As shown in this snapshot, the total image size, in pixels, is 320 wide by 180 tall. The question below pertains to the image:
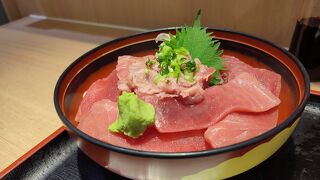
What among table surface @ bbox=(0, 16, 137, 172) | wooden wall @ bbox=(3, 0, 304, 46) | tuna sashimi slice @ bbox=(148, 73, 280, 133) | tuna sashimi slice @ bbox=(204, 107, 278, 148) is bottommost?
table surface @ bbox=(0, 16, 137, 172)

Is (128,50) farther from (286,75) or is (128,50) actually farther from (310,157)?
(310,157)

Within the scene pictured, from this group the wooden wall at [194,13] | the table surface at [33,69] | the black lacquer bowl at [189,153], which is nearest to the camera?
the black lacquer bowl at [189,153]

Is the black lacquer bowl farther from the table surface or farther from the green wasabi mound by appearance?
the table surface

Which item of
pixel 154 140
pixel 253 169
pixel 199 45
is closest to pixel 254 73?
pixel 199 45

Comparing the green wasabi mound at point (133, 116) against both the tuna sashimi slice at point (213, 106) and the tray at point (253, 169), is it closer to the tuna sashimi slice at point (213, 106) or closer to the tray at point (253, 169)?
the tuna sashimi slice at point (213, 106)

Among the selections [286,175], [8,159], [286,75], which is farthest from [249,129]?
[8,159]

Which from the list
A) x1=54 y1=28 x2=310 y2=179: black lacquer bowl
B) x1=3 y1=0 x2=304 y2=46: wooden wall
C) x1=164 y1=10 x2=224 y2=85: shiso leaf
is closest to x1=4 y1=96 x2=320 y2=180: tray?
x1=54 y1=28 x2=310 y2=179: black lacquer bowl

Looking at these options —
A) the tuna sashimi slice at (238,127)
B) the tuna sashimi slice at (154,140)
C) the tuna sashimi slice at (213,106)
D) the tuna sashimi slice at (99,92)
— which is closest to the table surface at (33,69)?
the tuna sashimi slice at (99,92)
